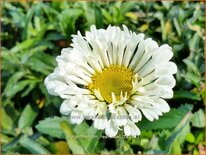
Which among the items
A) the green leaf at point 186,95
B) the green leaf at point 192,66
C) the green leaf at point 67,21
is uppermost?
the green leaf at point 67,21

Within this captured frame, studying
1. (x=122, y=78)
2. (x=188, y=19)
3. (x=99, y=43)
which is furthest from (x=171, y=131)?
(x=188, y=19)

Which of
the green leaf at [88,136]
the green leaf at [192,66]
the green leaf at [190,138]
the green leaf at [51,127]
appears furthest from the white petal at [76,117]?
the green leaf at [192,66]

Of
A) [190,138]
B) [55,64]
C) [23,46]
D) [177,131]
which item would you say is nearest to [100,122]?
[177,131]

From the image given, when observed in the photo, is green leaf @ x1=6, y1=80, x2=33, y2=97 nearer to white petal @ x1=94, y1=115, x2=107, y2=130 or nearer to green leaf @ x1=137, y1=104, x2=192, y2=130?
green leaf @ x1=137, y1=104, x2=192, y2=130

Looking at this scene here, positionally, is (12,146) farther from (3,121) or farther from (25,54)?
(25,54)

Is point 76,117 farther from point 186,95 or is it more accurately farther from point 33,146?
point 186,95

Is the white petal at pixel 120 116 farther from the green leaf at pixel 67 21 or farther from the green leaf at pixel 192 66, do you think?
the green leaf at pixel 67 21
